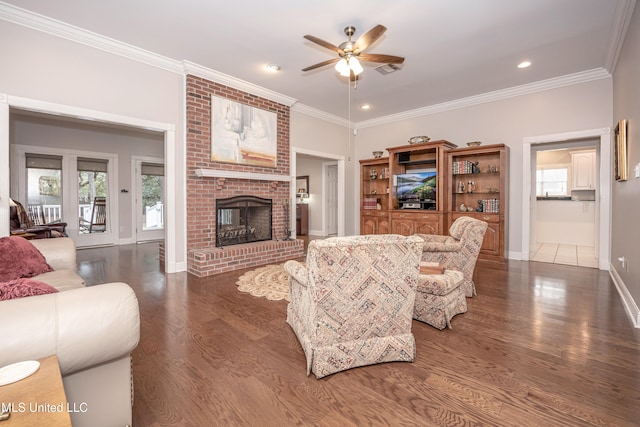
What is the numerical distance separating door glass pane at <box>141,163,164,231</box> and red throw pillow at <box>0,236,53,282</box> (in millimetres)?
5478

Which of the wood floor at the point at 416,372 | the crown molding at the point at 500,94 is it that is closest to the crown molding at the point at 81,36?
the wood floor at the point at 416,372

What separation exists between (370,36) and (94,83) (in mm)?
3196

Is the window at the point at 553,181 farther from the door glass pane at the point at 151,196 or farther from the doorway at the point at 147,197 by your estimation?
the door glass pane at the point at 151,196

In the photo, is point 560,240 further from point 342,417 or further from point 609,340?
point 342,417

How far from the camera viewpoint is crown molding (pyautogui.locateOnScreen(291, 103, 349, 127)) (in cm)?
600

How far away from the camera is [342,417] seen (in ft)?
4.95

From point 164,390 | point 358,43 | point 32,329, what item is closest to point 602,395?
point 164,390

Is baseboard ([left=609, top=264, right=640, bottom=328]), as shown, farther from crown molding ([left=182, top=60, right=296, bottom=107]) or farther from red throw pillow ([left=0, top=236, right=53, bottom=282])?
crown molding ([left=182, top=60, right=296, bottom=107])

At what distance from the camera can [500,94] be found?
5.26 m

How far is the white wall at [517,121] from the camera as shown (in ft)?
14.8

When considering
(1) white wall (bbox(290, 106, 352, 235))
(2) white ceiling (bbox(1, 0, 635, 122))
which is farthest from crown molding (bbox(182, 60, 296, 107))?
(1) white wall (bbox(290, 106, 352, 235))

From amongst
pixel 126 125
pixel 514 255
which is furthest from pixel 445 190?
pixel 126 125

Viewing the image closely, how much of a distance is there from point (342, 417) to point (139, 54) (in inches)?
179

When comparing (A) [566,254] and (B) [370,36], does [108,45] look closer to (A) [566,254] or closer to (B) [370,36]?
(B) [370,36]
